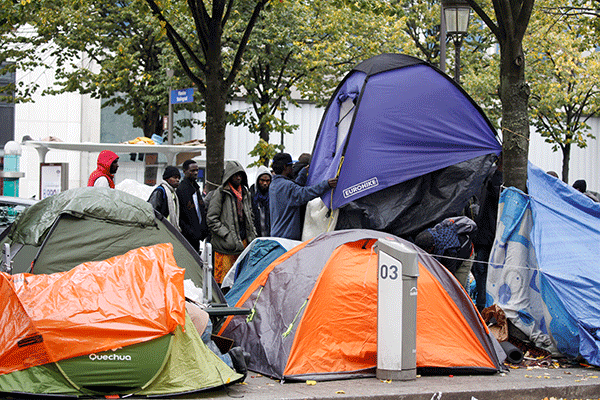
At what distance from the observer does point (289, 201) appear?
319 inches

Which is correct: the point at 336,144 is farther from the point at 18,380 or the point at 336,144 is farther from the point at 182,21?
the point at 182,21

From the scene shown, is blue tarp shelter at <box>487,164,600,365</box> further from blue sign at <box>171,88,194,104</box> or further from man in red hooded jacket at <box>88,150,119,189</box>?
blue sign at <box>171,88,194,104</box>

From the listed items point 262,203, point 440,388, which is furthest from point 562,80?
point 440,388

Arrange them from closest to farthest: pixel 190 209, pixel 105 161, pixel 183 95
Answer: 1. pixel 105 161
2. pixel 190 209
3. pixel 183 95

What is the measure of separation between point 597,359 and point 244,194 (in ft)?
14.8

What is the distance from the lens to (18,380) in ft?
16.0

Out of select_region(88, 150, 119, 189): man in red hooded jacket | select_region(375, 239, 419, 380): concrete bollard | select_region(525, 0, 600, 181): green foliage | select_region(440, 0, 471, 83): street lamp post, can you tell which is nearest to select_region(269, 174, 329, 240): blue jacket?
select_region(88, 150, 119, 189): man in red hooded jacket

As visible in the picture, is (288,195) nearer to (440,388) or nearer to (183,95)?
(440,388)

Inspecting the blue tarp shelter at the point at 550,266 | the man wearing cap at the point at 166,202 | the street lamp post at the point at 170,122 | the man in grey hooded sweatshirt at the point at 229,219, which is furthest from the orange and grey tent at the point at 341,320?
the street lamp post at the point at 170,122

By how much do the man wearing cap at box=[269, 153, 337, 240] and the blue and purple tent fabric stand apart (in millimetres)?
195

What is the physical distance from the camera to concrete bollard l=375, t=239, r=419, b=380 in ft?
19.4

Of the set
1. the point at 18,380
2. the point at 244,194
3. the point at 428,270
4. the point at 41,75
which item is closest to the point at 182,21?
the point at 41,75

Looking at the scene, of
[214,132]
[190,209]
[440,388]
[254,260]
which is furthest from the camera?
[214,132]

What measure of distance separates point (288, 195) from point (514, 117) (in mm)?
2801
